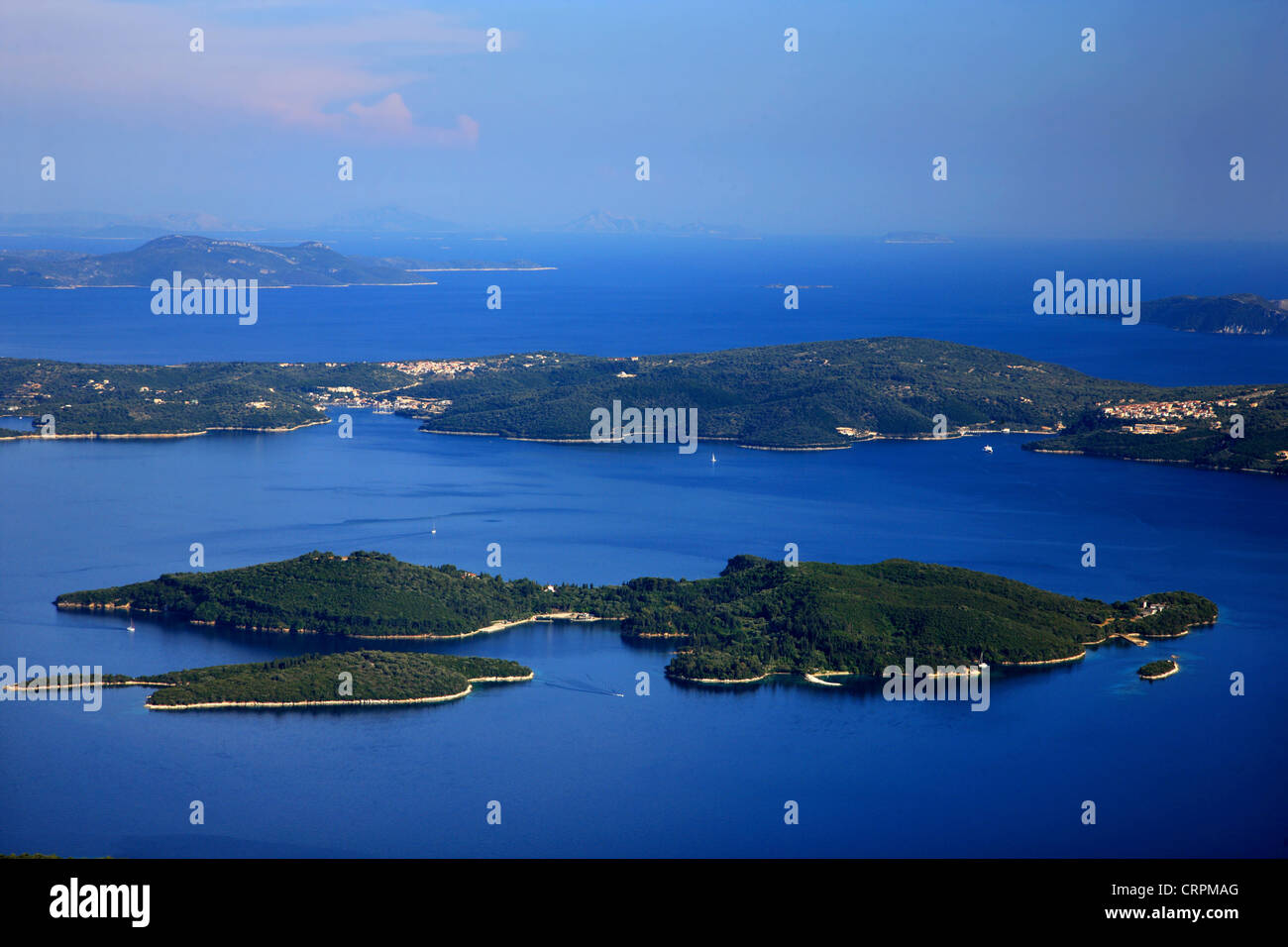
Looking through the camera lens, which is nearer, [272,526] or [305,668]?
[305,668]

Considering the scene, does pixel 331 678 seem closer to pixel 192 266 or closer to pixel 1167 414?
pixel 1167 414

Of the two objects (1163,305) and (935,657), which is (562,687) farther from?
(1163,305)

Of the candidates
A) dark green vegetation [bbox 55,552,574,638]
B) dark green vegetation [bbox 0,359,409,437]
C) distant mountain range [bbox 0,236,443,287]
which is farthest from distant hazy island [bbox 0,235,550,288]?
dark green vegetation [bbox 55,552,574,638]

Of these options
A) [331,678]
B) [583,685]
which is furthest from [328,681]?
[583,685]

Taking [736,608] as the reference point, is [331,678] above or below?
below

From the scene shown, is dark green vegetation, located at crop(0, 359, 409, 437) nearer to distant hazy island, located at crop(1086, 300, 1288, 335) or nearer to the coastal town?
the coastal town

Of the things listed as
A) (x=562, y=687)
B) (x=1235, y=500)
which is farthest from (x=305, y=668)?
(x=1235, y=500)
